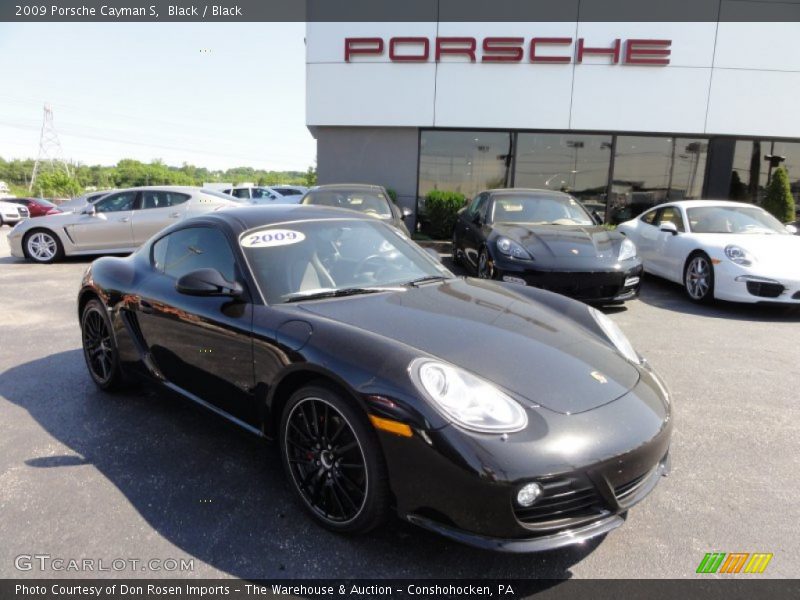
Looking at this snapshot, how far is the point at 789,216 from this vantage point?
1270cm

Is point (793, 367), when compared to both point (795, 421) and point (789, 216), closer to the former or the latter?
point (795, 421)

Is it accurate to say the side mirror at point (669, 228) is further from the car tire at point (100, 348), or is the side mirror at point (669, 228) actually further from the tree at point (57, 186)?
the tree at point (57, 186)

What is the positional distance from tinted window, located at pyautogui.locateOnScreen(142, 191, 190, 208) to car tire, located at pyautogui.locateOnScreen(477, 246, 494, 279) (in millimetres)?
6141

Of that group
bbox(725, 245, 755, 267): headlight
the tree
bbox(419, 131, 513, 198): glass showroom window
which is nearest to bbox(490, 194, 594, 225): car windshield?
bbox(725, 245, 755, 267): headlight

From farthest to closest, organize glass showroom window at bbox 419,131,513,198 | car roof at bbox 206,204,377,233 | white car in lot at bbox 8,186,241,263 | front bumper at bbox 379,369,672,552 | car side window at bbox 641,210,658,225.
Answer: glass showroom window at bbox 419,131,513,198
white car in lot at bbox 8,186,241,263
car side window at bbox 641,210,658,225
car roof at bbox 206,204,377,233
front bumper at bbox 379,369,672,552

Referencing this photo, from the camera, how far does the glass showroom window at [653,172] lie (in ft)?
44.9

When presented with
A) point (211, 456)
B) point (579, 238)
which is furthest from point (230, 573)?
point (579, 238)

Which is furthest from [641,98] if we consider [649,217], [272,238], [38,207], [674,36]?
[38,207]

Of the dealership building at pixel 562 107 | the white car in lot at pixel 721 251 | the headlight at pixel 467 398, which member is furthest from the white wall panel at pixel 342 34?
the headlight at pixel 467 398

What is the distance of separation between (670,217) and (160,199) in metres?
8.78

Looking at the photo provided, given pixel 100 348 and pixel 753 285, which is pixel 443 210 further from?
pixel 100 348

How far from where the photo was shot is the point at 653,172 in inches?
547

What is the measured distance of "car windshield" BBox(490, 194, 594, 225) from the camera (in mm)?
7336

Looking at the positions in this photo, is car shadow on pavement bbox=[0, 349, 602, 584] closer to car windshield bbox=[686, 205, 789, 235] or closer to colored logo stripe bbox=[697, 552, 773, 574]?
colored logo stripe bbox=[697, 552, 773, 574]
